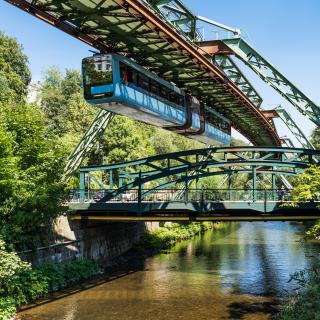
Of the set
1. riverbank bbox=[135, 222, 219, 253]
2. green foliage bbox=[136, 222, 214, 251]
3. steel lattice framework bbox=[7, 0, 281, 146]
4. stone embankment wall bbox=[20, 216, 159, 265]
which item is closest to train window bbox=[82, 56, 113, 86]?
steel lattice framework bbox=[7, 0, 281, 146]

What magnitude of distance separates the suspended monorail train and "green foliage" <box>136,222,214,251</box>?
10830mm

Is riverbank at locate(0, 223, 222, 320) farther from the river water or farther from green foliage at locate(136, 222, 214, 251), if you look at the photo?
the river water

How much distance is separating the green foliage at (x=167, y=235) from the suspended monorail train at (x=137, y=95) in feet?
35.5

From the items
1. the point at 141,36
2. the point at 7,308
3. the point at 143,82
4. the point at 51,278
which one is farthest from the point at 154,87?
the point at 7,308

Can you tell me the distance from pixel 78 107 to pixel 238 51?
40809 millimetres

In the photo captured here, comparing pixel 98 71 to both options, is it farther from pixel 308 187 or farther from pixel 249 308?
pixel 249 308

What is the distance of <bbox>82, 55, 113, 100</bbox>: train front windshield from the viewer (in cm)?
2517

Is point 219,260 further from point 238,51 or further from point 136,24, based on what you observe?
point 136,24

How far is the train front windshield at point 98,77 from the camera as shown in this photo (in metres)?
25.2

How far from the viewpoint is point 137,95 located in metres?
27.5

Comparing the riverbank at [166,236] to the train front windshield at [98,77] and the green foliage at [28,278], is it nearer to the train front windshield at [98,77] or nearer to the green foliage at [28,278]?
the green foliage at [28,278]

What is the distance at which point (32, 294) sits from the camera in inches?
956

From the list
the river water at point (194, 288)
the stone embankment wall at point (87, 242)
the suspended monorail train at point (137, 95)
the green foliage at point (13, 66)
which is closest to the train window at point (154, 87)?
the suspended monorail train at point (137, 95)

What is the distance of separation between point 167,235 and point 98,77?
24676 mm
